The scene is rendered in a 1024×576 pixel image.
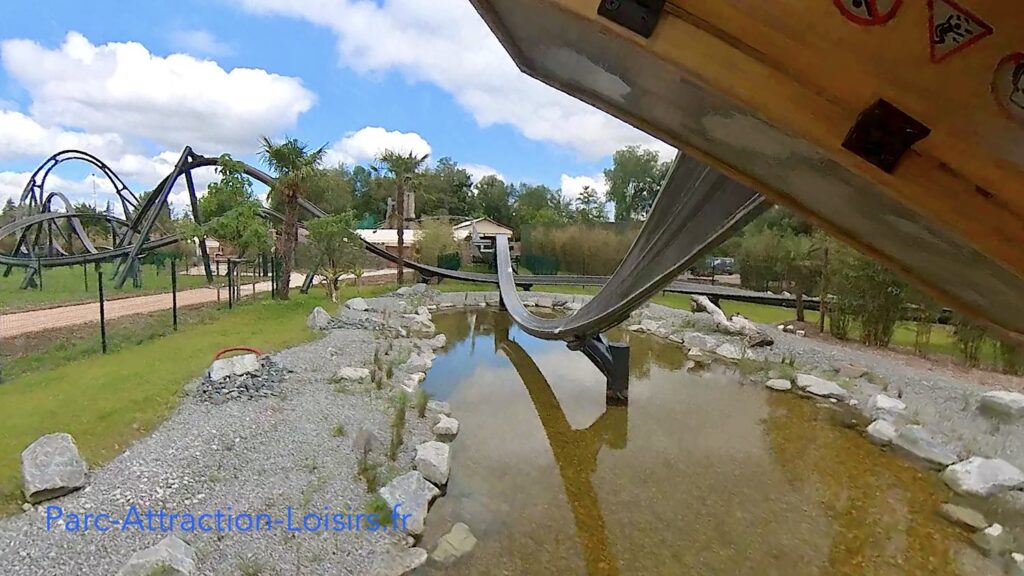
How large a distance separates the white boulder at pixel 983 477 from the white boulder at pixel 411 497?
4.22 meters

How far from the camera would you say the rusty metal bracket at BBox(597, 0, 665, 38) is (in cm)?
66

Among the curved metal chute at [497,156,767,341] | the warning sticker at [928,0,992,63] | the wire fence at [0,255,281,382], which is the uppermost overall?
the warning sticker at [928,0,992,63]

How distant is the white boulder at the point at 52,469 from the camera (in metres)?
2.97

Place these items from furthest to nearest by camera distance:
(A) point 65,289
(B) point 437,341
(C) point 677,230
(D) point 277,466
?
(A) point 65,289 → (B) point 437,341 → (D) point 277,466 → (C) point 677,230

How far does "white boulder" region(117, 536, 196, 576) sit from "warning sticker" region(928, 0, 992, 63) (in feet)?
10.7

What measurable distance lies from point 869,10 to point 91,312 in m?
11.4

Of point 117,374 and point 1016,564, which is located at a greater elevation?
point 117,374

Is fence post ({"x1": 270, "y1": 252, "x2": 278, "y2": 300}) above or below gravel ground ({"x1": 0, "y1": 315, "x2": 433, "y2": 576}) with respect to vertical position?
above

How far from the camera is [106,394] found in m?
4.64

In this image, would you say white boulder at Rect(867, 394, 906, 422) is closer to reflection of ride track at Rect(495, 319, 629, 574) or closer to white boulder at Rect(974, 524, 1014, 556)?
white boulder at Rect(974, 524, 1014, 556)

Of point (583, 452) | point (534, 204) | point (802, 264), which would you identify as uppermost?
point (534, 204)

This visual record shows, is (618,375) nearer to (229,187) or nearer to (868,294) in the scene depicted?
(868,294)

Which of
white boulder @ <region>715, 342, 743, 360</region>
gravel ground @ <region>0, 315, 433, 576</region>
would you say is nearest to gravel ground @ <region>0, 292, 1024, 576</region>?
gravel ground @ <region>0, 315, 433, 576</region>

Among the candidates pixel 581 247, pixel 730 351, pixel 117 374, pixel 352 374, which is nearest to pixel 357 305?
pixel 352 374
